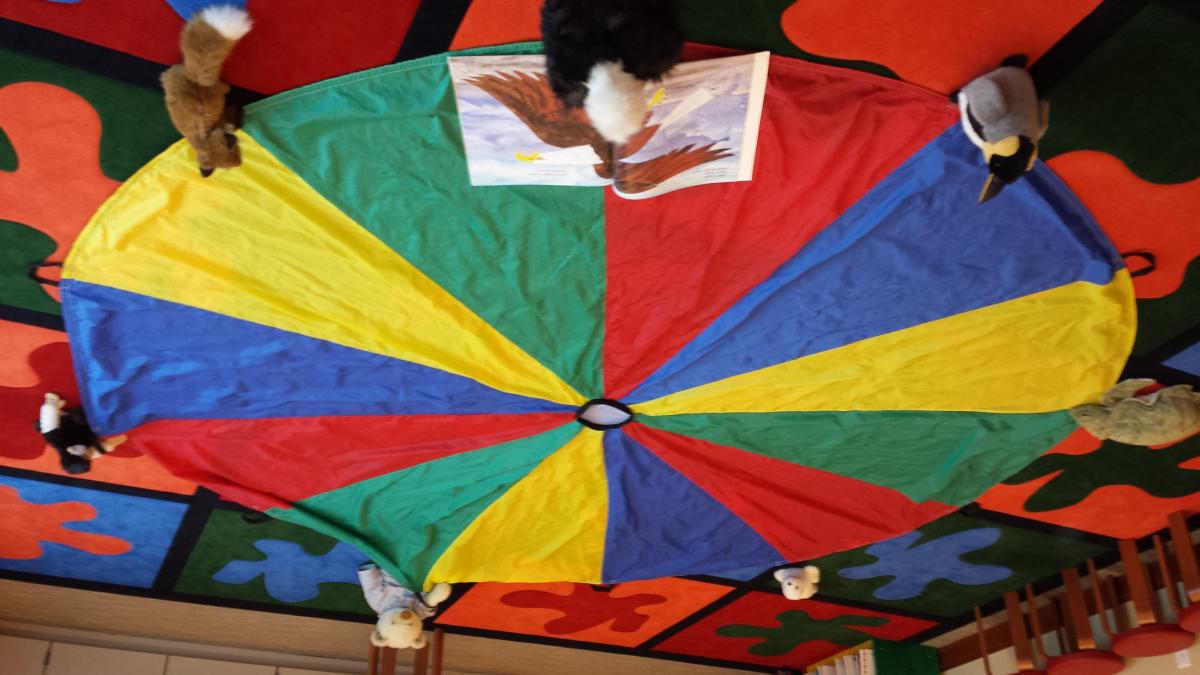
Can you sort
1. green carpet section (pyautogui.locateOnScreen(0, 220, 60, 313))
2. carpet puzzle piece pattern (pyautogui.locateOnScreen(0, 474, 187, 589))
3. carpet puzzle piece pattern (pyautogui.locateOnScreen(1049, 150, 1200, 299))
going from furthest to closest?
carpet puzzle piece pattern (pyautogui.locateOnScreen(0, 474, 187, 589)) < green carpet section (pyautogui.locateOnScreen(0, 220, 60, 313)) < carpet puzzle piece pattern (pyautogui.locateOnScreen(1049, 150, 1200, 299))

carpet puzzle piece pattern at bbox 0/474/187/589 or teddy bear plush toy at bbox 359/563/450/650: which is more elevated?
carpet puzzle piece pattern at bbox 0/474/187/589

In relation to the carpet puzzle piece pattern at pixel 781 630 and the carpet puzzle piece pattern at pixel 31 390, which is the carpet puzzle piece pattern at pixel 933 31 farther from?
the carpet puzzle piece pattern at pixel 781 630

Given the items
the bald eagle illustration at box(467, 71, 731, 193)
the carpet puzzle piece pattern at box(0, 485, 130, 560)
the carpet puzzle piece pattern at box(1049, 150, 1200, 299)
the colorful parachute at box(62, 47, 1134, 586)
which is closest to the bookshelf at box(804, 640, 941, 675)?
the colorful parachute at box(62, 47, 1134, 586)

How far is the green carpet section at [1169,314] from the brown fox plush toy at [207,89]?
6.59ft

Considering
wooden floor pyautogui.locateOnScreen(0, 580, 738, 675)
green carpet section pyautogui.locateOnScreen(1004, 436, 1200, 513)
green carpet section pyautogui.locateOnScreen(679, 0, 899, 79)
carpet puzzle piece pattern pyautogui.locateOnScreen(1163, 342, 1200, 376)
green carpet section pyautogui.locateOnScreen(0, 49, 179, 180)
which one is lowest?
wooden floor pyautogui.locateOnScreen(0, 580, 738, 675)

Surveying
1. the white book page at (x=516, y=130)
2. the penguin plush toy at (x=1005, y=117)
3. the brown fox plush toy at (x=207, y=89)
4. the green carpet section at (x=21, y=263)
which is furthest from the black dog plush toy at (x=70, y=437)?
the penguin plush toy at (x=1005, y=117)

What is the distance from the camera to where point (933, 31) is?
1.69 m

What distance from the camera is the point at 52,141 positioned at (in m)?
1.93

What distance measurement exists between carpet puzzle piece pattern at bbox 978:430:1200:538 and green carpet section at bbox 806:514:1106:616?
15cm

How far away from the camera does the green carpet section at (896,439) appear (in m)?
2.53

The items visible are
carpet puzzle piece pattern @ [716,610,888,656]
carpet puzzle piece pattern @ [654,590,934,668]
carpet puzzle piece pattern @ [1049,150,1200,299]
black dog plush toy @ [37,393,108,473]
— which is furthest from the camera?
carpet puzzle piece pattern @ [716,610,888,656]

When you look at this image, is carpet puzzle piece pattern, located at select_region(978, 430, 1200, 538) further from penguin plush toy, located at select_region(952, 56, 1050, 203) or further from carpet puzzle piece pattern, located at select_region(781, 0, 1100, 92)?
carpet puzzle piece pattern, located at select_region(781, 0, 1100, 92)

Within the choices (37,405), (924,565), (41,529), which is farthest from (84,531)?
(924,565)

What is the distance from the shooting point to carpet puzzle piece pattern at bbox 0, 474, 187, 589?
3088mm
